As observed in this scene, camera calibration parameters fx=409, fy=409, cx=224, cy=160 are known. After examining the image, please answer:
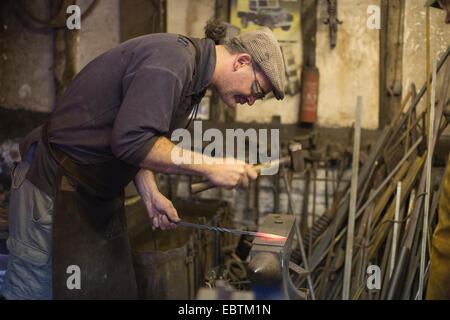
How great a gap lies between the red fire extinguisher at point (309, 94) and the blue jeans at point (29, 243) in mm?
2176

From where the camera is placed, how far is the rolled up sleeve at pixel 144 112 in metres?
1.17

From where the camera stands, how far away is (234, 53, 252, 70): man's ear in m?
1.48

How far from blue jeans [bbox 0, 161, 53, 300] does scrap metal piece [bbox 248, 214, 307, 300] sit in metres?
0.82

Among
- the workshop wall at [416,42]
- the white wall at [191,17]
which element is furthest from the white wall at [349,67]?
the white wall at [191,17]

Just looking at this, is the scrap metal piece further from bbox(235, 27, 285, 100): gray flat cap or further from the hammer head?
bbox(235, 27, 285, 100): gray flat cap

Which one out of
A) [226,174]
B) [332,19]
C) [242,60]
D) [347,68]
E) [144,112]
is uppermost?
[332,19]

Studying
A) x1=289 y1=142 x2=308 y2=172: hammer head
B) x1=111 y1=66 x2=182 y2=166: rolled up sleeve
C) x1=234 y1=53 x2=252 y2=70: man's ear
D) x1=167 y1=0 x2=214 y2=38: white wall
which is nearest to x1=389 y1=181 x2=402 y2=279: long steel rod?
x1=289 y1=142 x2=308 y2=172: hammer head

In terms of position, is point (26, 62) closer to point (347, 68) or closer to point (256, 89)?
point (347, 68)

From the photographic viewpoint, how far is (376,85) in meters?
3.16

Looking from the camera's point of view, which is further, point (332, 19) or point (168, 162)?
point (332, 19)

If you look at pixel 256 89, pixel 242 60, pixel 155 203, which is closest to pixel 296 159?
pixel 256 89

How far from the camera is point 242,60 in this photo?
149 cm

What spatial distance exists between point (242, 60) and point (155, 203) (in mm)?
684
